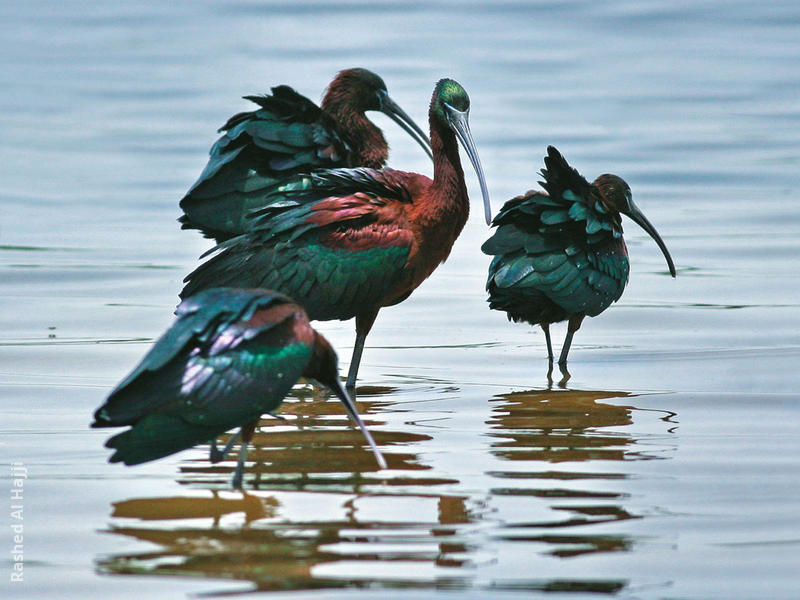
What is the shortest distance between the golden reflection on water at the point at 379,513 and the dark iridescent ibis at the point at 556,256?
1.67 m

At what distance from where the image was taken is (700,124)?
22.6m

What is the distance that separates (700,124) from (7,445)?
53.0 ft

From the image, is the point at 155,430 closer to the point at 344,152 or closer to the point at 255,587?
the point at 255,587

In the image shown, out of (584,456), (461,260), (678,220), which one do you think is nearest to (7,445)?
(584,456)

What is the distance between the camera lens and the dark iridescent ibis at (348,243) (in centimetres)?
924

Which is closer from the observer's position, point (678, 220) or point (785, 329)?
point (785, 329)

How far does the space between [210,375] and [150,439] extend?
38cm

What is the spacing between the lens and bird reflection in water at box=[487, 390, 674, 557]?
6477 mm

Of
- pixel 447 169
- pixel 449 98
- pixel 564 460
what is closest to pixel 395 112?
pixel 449 98

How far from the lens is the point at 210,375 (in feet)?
22.6

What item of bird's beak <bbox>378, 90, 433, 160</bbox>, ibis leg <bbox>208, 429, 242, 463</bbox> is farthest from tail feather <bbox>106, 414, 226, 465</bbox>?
bird's beak <bbox>378, 90, 433, 160</bbox>

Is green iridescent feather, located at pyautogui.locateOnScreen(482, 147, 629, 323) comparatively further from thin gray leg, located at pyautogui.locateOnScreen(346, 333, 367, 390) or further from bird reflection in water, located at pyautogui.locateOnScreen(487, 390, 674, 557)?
thin gray leg, located at pyautogui.locateOnScreen(346, 333, 367, 390)

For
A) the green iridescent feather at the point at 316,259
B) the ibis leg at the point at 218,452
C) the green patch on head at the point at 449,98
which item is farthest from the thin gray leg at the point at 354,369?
the ibis leg at the point at 218,452

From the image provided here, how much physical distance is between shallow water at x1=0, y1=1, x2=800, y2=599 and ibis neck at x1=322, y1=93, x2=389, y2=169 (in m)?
1.33
